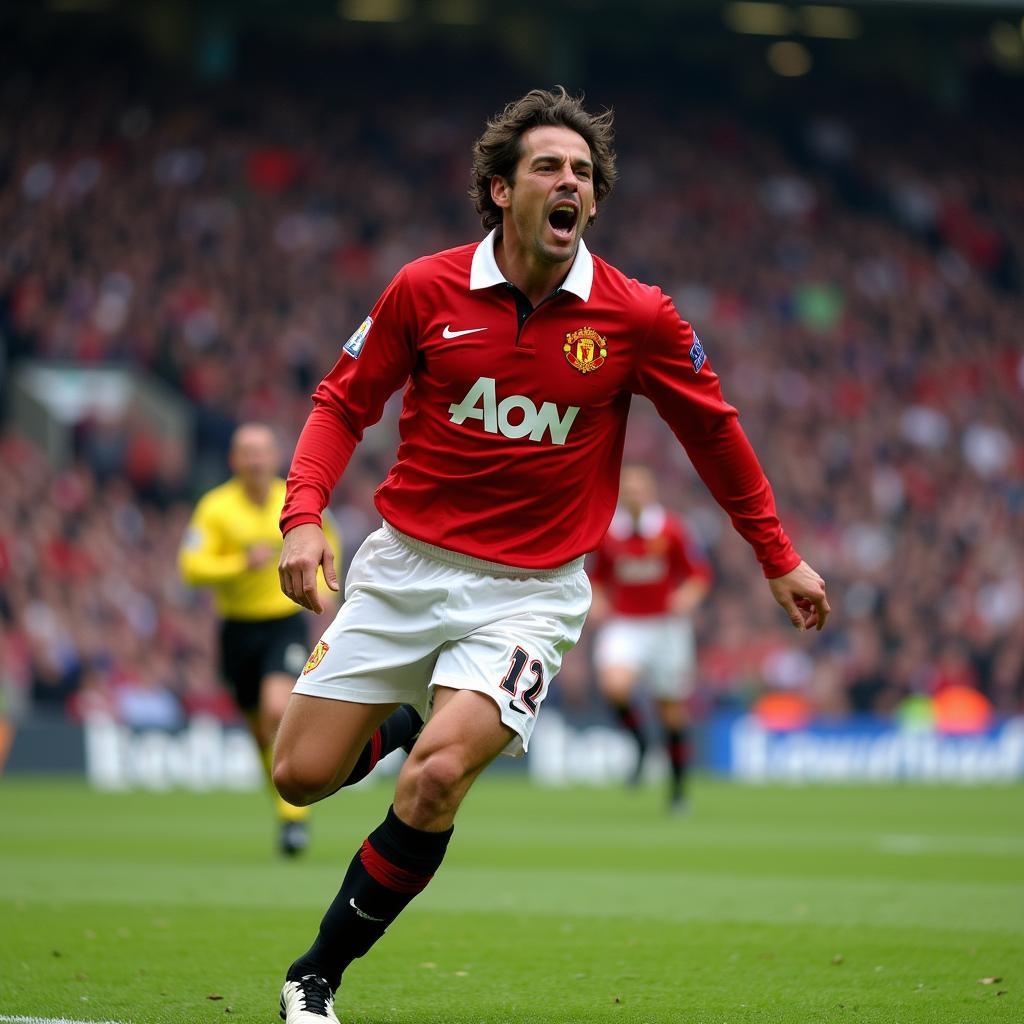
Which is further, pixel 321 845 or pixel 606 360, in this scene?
pixel 321 845

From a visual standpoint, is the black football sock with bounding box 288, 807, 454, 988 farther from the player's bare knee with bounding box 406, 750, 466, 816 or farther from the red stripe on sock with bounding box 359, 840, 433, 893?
the player's bare knee with bounding box 406, 750, 466, 816

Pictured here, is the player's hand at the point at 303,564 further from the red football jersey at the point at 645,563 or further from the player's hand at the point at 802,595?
the red football jersey at the point at 645,563

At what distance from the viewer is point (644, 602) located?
16688mm

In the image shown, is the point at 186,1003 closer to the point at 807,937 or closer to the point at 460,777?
the point at 460,777

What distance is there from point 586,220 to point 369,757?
6.11 feet

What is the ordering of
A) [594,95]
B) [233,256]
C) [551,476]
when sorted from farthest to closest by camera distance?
[594,95], [233,256], [551,476]

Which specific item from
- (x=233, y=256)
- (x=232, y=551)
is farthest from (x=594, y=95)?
(x=232, y=551)

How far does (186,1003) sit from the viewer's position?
5910 millimetres

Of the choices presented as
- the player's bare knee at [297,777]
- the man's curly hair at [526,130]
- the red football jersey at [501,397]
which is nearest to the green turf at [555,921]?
the player's bare knee at [297,777]

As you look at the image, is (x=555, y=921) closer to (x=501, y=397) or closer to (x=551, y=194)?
(x=501, y=397)

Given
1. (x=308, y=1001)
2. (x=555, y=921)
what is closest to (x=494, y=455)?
(x=308, y=1001)

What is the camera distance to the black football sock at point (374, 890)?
5.39 metres

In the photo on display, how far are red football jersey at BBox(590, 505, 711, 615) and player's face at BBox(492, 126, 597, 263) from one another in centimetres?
1038

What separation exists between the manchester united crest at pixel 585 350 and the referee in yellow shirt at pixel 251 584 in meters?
5.65
